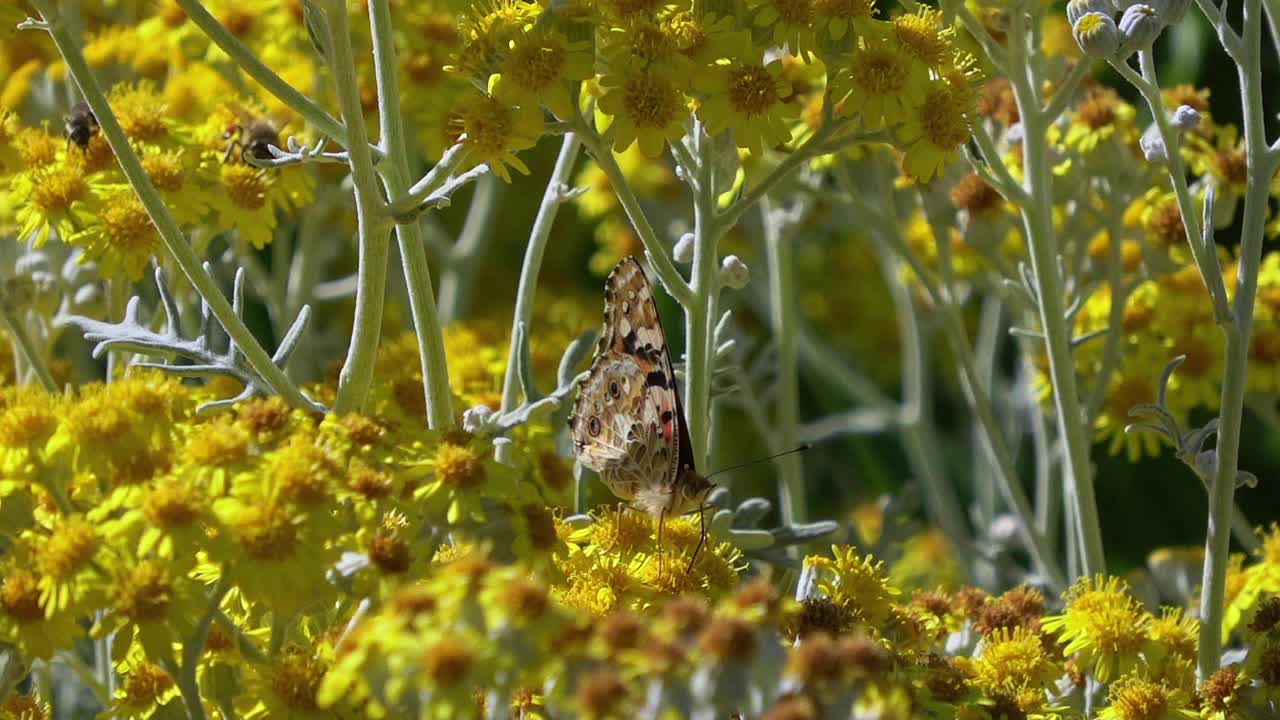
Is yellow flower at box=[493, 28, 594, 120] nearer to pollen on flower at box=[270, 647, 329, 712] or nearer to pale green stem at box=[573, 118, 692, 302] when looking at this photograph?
pale green stem at box=[573, 118, 692, 302]

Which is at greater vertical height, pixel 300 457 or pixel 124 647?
pixel 300 457

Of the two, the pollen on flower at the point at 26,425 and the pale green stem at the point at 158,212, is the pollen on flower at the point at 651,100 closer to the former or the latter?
the pale green stem at the point at 158,212

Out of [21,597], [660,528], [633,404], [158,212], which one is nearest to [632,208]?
[633,404]

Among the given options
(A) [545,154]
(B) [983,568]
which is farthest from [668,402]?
(A) [545,154]

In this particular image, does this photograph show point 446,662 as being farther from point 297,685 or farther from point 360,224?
point 360,224

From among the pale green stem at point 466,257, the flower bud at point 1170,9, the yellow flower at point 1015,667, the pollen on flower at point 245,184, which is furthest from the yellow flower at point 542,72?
the pale green stem at point 466,257

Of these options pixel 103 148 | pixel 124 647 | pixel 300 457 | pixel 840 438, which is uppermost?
pixel 103 148

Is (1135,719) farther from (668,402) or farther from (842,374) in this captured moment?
(842,374)
